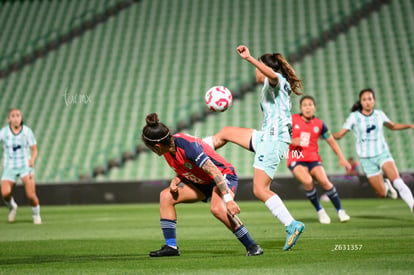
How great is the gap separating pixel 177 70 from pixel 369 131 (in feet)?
48.9

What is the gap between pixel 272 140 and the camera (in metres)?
7.09

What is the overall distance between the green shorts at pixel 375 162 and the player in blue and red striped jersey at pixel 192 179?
4.57 meters

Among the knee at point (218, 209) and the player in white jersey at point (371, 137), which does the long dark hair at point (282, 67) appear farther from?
the player in white jersey at point (371, 137)

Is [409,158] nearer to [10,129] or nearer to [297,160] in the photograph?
[297,160]

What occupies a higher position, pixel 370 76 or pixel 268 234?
pixel 370 76

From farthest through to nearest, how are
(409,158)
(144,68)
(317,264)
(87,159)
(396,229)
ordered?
1. (144,68)
2. (87,159)
3. (409,158)
4. (396,229)
5. (317,264)

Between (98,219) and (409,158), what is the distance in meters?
11.0

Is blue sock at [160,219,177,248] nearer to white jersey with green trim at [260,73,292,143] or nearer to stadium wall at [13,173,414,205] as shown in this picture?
white jersey with green trim at [260,73,292,143]

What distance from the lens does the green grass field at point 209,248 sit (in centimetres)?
576

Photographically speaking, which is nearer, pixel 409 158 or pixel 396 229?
pixel 396 229

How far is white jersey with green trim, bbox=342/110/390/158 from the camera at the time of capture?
10.7 m

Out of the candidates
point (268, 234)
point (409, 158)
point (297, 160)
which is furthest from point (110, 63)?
point (268, 234)

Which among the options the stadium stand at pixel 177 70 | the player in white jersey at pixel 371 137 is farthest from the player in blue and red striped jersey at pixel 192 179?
the stadium stand at pixel 177 70

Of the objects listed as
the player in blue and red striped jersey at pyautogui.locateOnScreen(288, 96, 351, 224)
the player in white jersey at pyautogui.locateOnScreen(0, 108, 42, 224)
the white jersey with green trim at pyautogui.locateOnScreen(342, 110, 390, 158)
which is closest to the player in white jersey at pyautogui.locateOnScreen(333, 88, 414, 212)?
the white jersey with green trim at pyautogui.locateOnScreen(342, 110, 390, 158)
